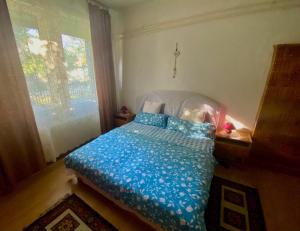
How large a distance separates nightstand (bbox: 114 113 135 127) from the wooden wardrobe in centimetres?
221

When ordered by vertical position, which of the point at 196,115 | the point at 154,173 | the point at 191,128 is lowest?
the point at 154,173

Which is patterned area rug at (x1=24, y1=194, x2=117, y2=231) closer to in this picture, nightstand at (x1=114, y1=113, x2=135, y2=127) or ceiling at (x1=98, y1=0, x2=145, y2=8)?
nightstand at (x1=114, y1=113, x2=135, y2=127)

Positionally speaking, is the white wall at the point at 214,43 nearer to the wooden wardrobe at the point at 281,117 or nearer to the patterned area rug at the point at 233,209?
the wooden wardrobe at the point at 281,117

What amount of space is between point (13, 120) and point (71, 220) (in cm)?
133

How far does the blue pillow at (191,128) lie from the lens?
2.16 m

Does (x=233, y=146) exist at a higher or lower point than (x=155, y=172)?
lower

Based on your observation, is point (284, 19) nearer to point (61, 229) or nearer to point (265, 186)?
point (265, 186)

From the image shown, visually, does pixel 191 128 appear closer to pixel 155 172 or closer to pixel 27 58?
pixel 155 172

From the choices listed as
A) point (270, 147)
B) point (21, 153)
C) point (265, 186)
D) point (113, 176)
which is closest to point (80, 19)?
point (21, 153)

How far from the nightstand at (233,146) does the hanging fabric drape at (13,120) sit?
8.67 feet

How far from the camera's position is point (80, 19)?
239 centimetres

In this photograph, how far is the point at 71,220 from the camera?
145 cm

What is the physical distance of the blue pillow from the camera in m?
2.16

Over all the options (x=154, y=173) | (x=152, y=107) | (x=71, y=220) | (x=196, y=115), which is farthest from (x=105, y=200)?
(x=196, y=115)
